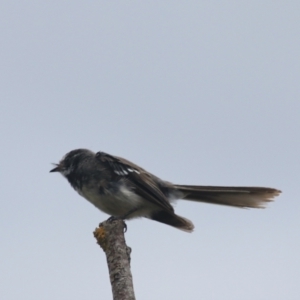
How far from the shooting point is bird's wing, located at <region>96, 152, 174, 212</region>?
841cm

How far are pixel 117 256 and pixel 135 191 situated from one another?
10.9ft

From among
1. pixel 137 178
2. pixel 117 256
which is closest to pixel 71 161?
pixel 137 178

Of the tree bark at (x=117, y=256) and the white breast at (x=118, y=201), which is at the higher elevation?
the white breast at (x=118, y=201)

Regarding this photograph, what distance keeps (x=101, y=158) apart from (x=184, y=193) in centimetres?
124

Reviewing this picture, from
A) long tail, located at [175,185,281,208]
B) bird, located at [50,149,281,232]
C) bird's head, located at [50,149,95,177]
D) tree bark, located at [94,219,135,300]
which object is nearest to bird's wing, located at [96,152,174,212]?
bird, located at [50,149,281,232]

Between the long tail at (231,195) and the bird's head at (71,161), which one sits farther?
the bird's head at (71,161)

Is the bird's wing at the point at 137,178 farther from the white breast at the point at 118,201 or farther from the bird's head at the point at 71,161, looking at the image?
the bird's head at the point at 71,161

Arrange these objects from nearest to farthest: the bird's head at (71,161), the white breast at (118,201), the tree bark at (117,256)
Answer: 1. the tree bark at (117,256)
2. the white breast at (118,201)
3. the bird's head at (71,161)

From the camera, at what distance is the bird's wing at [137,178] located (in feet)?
27.6

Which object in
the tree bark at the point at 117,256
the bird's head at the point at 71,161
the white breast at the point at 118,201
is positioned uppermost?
the bird's head at the point at 71,161

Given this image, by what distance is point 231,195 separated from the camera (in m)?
8.86

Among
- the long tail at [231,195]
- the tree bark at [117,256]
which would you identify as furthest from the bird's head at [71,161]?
the tree bark at [117,256]

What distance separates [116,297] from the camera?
4570 mm

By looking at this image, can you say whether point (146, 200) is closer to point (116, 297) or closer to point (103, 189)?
point (103, 189)
